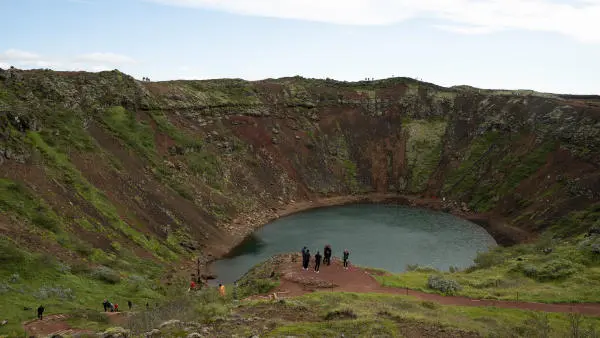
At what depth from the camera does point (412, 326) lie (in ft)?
63.7

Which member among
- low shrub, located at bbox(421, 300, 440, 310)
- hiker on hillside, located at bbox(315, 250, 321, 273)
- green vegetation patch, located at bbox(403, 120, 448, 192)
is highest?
green vegetation patch, located at bbox(403, 120, 448, 192)

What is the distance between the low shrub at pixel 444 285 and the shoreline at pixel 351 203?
939 inches

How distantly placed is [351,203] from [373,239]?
2047 cm

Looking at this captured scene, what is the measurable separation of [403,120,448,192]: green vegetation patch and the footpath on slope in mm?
50179

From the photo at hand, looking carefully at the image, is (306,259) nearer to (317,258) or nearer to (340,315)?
(317,258)

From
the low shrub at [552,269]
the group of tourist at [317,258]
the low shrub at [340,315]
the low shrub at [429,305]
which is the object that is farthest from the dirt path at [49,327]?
the low shrub at [552,269]

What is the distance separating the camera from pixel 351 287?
2934cm

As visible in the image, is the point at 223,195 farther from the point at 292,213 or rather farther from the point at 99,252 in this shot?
the point at 99,252

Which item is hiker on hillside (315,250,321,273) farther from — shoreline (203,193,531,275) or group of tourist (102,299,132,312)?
shoreline (203,193,531,275)

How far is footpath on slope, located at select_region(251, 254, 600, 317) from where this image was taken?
82.6 feet

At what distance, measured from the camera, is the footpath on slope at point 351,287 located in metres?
25.2

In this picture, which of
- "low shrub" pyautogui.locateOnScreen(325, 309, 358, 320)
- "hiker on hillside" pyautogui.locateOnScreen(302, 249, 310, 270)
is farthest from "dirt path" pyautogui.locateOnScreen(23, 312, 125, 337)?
"hiker on hillside" pyautogui.locateOnScreen(302, 249, 310, 270)

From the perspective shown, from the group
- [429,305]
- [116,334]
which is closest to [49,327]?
[116,334]

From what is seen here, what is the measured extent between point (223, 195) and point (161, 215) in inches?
528
